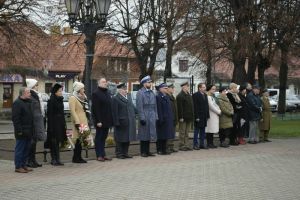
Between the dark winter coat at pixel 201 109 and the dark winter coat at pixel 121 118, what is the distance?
8.65 ft

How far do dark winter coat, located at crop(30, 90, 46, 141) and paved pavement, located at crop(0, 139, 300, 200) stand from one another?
0.70 metres

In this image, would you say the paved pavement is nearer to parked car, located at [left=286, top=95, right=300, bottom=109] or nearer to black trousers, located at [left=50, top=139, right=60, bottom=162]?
black trousers, located at [left=50, top=139, right=60, bottom=162]

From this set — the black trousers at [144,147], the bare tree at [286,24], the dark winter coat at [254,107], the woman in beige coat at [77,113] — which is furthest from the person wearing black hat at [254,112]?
the woman in beige coat at [77,113]

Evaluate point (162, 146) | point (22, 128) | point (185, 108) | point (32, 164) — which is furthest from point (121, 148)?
point (22, 128)

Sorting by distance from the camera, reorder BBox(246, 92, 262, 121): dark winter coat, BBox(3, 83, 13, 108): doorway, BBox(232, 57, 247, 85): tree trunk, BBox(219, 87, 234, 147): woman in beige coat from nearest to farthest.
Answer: BBox(219, 87, 234, 147): woman in beige coat → BBox(246, 92, 262, 121): dark winter coat → BBox(232, 57, 247, 85): tree trunk → BBox(3, 83, 13, 108): doorway

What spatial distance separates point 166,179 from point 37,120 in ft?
10.6

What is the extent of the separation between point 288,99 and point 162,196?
2000 inches

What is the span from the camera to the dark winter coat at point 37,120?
12.5 meters

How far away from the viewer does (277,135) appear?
22.4 meters

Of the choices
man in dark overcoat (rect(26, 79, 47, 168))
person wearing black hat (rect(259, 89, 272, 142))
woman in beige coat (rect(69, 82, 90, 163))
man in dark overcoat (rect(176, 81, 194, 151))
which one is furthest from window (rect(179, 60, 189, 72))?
man in dark overcoat (rect(26, 79, 47, 168))

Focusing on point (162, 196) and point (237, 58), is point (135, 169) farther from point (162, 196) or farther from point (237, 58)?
point (237, 58)

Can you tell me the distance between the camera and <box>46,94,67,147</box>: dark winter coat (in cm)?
1291

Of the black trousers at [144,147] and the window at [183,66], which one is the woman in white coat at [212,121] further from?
the window at [183,66]

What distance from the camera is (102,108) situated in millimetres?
14031
